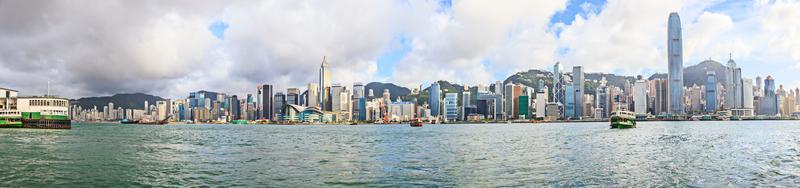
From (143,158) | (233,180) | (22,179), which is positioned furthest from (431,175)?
(143,158)

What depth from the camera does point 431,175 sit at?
2978 cm

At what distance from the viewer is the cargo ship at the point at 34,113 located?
11344 cm

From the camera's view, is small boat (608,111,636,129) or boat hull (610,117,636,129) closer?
boat hull (610,117,636,129)

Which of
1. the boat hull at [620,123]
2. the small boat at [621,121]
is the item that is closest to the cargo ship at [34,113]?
the boat hull at [620,123]

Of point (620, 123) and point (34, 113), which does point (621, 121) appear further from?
point (34, 113)

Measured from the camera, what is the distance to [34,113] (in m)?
114

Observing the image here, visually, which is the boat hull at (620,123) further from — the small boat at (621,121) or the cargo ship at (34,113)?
the cargo ship at (34,113)

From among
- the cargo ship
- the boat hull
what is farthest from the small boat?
the cargo ship

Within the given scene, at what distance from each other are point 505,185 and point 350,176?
28.9 feet

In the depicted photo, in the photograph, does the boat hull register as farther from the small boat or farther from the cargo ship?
the cargo ship

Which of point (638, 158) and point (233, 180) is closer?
point (233, 180)

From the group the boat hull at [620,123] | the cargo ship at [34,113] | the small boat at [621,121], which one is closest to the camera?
the cargo ship at [34,113]

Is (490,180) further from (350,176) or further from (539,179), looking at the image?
(350,176)

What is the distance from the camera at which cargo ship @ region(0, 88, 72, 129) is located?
11344 centimetres
